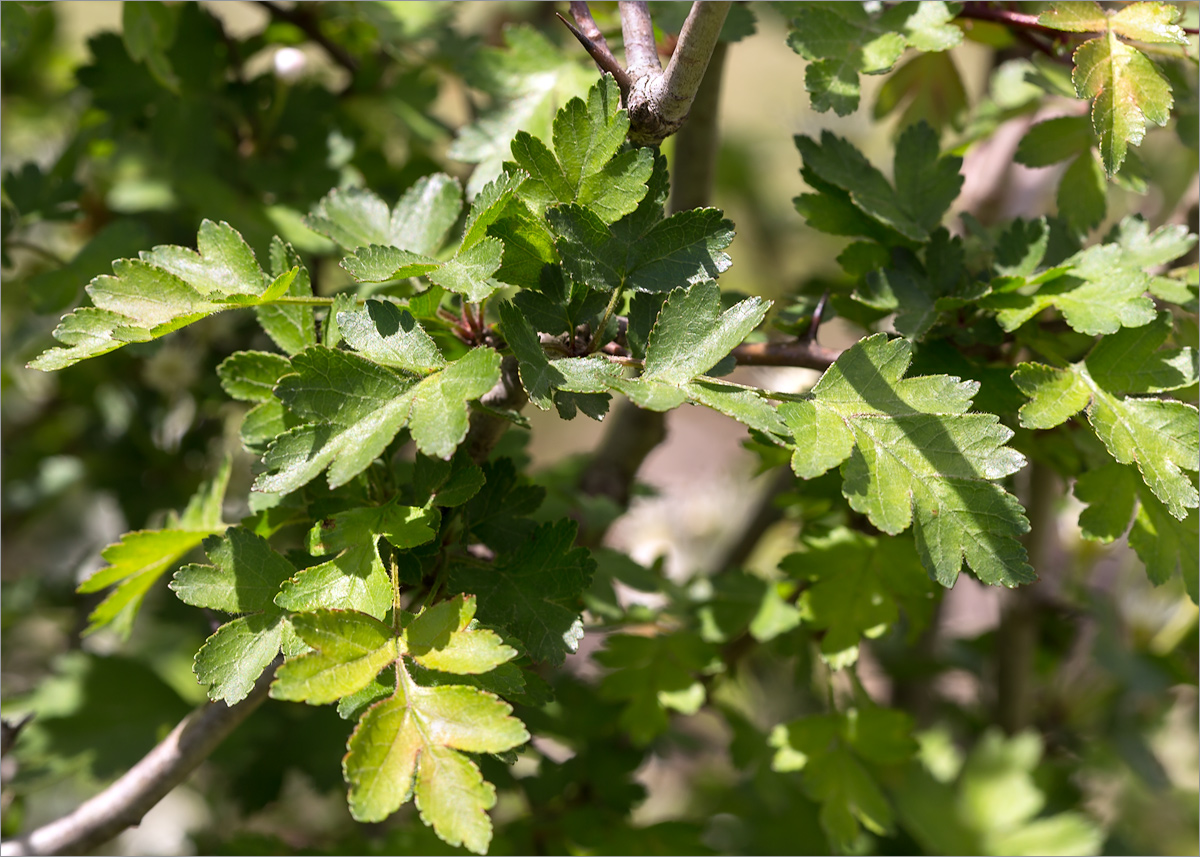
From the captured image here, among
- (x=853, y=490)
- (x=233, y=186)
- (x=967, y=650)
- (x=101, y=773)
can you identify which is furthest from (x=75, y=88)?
(x=967, y=650)

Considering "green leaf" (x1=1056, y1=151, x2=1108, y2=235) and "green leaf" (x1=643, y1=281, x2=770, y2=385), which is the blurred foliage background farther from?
"green leaf" (x1=643, y1=281, x2=770, y2=385)

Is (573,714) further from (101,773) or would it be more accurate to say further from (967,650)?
(967,650)

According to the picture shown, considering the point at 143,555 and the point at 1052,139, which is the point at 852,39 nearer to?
the point at 1052,139

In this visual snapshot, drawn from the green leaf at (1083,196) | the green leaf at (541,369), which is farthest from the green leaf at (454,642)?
the green leaf at (1083,196)

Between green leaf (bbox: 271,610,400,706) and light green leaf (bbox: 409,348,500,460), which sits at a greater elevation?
light green leaf (bbox: 409,348,500,460)

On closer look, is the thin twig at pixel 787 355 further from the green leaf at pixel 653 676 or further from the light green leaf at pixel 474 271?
Result: the green leaf at pixel 653 676

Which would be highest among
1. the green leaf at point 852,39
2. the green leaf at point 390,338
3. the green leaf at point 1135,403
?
the green leaf at point 852,39

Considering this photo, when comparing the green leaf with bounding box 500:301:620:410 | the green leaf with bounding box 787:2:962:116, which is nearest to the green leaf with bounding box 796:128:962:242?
the green leaf with bounding box 787:2:962:116
